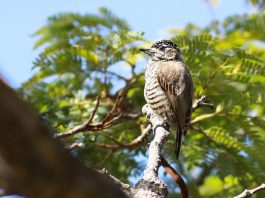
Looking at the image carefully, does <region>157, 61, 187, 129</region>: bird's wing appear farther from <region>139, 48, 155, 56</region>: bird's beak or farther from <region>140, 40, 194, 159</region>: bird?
<region>139, 48, 155, 56</region>: bird's beak

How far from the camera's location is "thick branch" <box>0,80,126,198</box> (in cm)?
60

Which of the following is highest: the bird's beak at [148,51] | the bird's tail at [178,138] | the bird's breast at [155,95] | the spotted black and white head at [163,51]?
the spotted black and white head at [163,51]

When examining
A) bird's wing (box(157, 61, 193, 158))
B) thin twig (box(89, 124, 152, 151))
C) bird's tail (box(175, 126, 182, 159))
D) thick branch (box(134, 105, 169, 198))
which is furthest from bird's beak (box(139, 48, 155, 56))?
thick branch (box(134, 105, 169, 198))

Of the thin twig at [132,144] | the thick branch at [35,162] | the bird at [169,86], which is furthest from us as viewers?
the bird at [169,86]

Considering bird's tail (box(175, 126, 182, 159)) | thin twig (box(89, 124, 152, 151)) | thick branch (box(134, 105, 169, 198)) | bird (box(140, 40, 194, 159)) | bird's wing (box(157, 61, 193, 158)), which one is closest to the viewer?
thick branch (box(134, 105, 169, 198))

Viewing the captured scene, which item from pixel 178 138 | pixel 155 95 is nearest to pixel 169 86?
pixel 155 95

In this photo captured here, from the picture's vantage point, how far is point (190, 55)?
13.1ft

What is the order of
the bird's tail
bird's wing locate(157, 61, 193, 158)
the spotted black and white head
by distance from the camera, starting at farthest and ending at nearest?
the spotted black and white head < bird's wing locate(157, 61, 193, 158) < the bird's tail

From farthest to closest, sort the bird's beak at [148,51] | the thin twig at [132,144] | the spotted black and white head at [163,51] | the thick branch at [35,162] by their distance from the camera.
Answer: the spotted black and white head at [163,51] → the bird's beak at [148,51] → the thin twig at [132,144] → the thick branch at [35,162]

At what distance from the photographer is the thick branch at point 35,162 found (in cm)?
60

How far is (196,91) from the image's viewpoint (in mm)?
4137

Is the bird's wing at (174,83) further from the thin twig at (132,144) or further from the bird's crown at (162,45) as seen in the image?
the thin twig at (132,144)

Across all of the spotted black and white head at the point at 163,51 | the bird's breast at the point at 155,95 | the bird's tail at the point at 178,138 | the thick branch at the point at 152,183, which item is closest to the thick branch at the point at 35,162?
the thick branch at the point at 152,183

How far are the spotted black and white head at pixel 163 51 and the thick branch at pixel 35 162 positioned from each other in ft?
13.2
